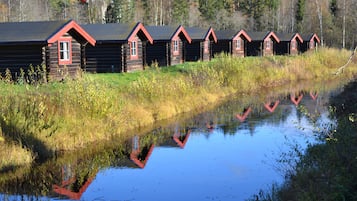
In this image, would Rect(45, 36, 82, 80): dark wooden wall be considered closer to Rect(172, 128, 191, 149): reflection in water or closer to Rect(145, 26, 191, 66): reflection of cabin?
Rect(172, 128, 191, 149): reflection in water

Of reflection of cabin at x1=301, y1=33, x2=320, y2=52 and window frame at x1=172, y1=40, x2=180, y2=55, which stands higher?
reflection of cabin at x1=301, y1=33, x2=320, y2=52

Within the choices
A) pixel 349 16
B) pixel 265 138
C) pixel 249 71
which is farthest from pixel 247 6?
pixel 265 138

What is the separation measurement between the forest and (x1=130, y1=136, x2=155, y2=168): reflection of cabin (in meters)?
49.4

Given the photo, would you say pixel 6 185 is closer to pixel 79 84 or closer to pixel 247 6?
pixel 79 84

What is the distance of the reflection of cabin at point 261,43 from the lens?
5503 centimetres

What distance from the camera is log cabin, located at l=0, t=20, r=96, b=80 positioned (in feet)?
80.0

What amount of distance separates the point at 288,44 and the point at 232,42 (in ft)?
39.2


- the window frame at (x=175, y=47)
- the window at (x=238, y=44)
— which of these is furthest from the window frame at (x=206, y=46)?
the window at (x=238, y=44)

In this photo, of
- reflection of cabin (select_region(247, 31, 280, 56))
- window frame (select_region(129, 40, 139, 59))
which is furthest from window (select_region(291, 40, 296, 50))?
window frame (select_region(129, 40, 139, 59))

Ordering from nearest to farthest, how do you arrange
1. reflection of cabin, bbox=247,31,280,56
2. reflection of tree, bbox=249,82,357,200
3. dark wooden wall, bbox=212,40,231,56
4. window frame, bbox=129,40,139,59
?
reflection of tree, bbox=249,82,357,200 < window frame, bbox=129,40,139,59 < dark wooden wall, bbox=212,40,231,56 < reflection of cabin, bbox=247,31,280,56

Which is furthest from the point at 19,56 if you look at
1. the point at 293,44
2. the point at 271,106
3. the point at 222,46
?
the point at 293,44

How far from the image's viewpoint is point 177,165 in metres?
15.2

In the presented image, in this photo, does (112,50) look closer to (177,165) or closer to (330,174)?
(177,165)

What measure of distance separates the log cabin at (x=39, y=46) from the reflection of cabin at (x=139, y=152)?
25.9ft
